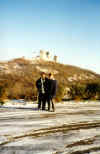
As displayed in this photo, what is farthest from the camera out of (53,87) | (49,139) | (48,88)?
(48,88)

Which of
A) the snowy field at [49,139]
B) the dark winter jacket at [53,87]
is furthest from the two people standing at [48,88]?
the snowy field at [49,139]

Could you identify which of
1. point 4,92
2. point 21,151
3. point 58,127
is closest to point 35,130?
point 58,127

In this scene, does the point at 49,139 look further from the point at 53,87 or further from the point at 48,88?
the point at 48,88

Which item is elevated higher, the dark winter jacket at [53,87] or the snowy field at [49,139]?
the dark winter jacket at [53,87]

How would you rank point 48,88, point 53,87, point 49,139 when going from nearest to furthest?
point 49,139
point 53,87
point 48,88

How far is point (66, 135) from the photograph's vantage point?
459 cm

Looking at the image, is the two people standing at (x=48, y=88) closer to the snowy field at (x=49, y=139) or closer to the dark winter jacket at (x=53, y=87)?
the dark winter jacket at (x=53, y=87)

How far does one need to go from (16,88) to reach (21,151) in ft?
39.7

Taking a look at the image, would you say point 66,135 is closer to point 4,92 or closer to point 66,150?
point 66,150

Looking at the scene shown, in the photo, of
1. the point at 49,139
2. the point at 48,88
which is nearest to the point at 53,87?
the point at 48,88

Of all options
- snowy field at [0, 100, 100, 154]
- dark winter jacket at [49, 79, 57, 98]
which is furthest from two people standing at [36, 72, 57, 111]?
snowy field at [0, 100, 100, 154]

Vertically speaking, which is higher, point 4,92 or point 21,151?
point 21,151

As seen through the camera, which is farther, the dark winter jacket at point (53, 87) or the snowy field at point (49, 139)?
the dark winter jacket at point (53, 87)

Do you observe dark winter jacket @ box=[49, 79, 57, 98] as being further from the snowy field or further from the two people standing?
the snowy field
